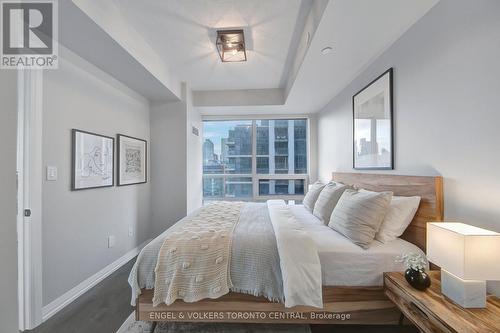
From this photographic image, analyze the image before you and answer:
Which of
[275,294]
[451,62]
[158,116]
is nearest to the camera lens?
[451,62]

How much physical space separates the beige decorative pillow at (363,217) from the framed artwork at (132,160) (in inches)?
103

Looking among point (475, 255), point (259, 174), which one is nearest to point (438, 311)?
point (475, 255)

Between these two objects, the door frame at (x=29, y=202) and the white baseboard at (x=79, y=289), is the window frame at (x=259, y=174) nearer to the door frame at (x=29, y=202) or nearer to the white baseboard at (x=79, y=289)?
the white baseboard at (x=79, y=289)

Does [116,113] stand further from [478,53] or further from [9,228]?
[478,53]

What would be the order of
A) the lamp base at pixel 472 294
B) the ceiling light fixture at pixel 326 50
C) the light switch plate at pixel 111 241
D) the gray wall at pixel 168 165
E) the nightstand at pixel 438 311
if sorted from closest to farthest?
the nightstand at pixel 438 311 < the lamp base at pixel 472 294 < the ceiling light fixture at pixel 326 50 < the light switch plate at pixel 111 241 < the gray wall at pixel 168 165

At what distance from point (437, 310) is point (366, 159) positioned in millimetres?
1679

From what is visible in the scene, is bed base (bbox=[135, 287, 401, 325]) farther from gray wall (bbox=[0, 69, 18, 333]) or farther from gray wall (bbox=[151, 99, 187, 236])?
gray wall (bbox=[151, 99, 187, 236])

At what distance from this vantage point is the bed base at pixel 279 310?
5.33 feet

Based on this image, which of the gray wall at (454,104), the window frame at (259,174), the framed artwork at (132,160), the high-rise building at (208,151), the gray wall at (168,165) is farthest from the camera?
the high-rise building at (208,151)

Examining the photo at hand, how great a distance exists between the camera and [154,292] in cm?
162

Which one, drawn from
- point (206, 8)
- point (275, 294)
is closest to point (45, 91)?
point (206, 8)

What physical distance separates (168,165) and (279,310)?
2732 mm

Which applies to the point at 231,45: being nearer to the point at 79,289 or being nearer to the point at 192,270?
the point at 192,270

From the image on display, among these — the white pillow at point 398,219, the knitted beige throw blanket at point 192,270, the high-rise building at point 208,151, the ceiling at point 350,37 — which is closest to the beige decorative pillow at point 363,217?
the white pillow at point 398,219
